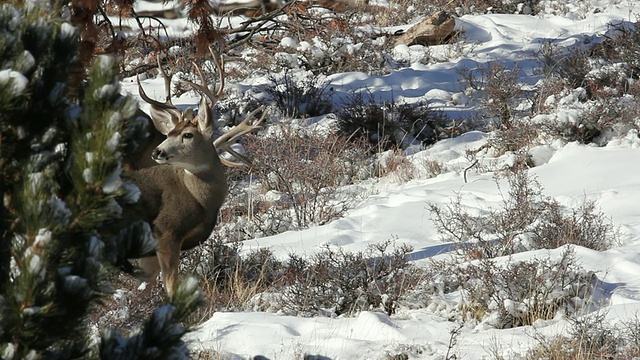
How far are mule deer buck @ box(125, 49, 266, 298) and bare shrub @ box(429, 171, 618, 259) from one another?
1886 millimetres

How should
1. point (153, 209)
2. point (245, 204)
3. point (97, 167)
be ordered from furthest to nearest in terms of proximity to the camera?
point (245, 204) → point (153, 209) → point (97, 167)

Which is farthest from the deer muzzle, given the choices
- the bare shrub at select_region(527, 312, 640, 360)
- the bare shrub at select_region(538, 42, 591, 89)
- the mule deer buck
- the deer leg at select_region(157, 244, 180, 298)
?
the bare shrub at select_region(538, 42, 591, 89)

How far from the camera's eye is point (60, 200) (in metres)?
2.77

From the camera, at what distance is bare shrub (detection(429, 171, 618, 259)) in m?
7.25

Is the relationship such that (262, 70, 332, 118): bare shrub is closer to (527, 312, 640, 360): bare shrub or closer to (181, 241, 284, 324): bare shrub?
(181, 241, 284, 324): bare shrub

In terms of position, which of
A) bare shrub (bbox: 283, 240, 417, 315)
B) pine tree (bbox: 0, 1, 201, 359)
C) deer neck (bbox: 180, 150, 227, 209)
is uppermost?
pine tree (bbox: 0, 1, 201, 359)

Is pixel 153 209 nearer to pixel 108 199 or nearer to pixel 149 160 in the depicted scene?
pixel 149 160

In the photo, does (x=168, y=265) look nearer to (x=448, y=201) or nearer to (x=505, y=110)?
(x=448, y=201)

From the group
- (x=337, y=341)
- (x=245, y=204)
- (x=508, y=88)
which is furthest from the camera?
(x=508, y=88)

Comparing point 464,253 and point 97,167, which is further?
point 464,253

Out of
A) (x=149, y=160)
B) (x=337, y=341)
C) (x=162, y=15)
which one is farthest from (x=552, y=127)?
(x=162, y=15)

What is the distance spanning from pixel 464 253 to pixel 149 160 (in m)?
2.74

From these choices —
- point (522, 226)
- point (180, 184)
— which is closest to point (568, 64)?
point (522, 226)

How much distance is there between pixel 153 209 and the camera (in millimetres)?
7191
